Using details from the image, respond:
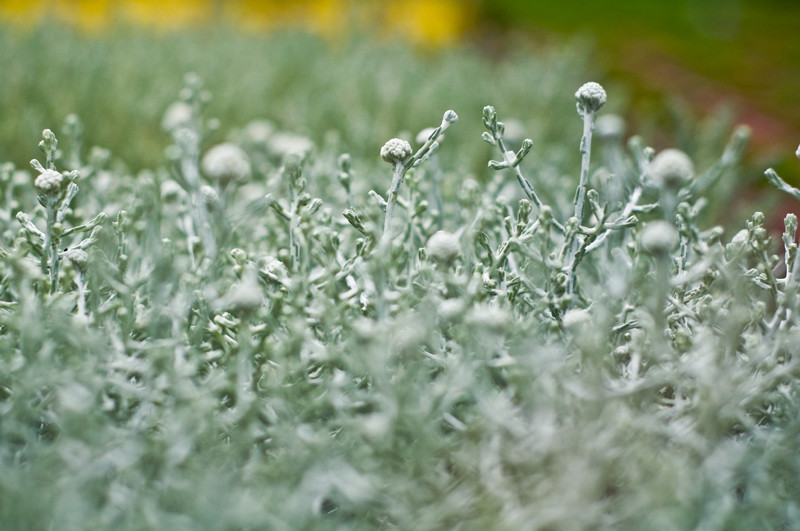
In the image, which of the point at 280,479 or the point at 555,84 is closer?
the point at 280,479

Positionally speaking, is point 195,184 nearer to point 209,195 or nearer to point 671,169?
point 209,195

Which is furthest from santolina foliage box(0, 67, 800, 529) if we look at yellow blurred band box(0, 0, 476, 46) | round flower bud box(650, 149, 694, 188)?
yellow blurred band box(0, 0, 476, 46)

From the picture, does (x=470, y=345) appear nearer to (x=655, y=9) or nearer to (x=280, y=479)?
(x=280, y=479)

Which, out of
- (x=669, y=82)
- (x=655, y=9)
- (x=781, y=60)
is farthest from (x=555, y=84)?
(x=655, y=9)

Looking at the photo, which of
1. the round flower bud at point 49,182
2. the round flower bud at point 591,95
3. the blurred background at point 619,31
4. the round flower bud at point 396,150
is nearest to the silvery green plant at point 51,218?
the round flower bud at point 49,182

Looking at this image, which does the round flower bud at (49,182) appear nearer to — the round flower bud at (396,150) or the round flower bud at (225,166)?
the round flower bud at (225,166)

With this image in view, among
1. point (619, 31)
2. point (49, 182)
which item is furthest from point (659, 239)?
point (619, 31)
